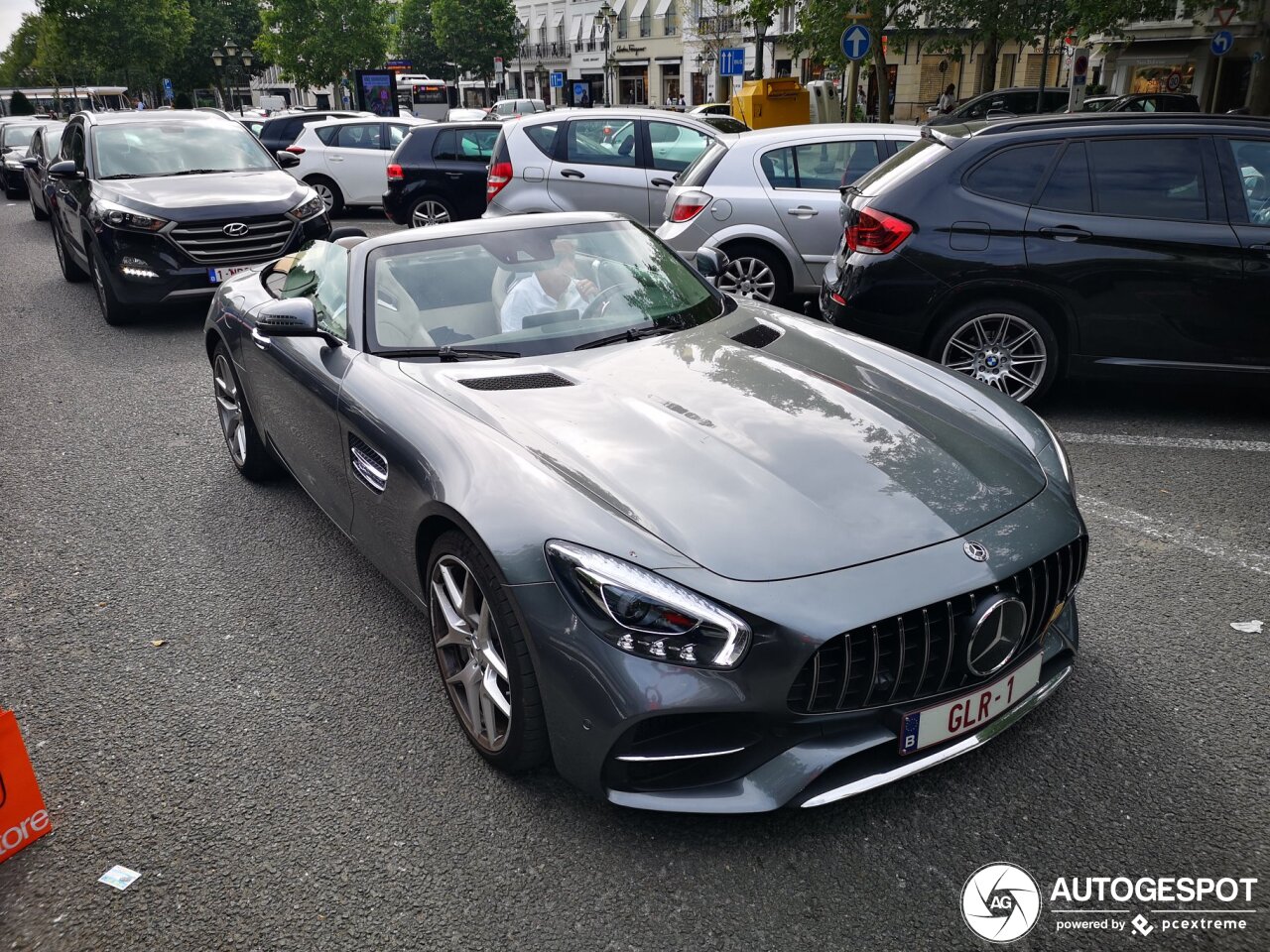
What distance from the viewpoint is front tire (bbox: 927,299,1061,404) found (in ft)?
18.6

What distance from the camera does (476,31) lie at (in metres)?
70.8

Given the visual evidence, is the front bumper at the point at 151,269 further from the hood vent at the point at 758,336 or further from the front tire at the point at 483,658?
the front tire at the point at 483,658

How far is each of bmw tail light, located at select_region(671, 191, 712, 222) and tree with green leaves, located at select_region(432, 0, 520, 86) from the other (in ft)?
227

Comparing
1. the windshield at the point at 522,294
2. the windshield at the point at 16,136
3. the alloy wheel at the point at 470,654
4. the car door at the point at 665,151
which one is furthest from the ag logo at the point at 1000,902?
the windshield at the point at 16,136

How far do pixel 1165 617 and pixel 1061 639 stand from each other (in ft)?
3.29

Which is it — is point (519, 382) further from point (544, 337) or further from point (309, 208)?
point (309, 208)

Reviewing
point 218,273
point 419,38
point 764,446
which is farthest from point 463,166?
point 419,38

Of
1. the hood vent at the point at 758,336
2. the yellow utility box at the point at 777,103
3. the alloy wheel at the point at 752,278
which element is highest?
the yellow utility box at the point at 777,103

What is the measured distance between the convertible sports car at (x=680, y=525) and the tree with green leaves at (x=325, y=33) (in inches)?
2004

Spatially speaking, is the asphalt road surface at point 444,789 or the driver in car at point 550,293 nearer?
the asphalt road surface at point 444,789

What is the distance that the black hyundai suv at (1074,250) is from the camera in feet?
17.5

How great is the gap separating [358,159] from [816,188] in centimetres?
1012

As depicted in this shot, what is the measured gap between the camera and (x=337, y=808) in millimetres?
2734

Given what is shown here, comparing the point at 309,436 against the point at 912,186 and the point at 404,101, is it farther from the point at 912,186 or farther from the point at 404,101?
the point at 404,101
